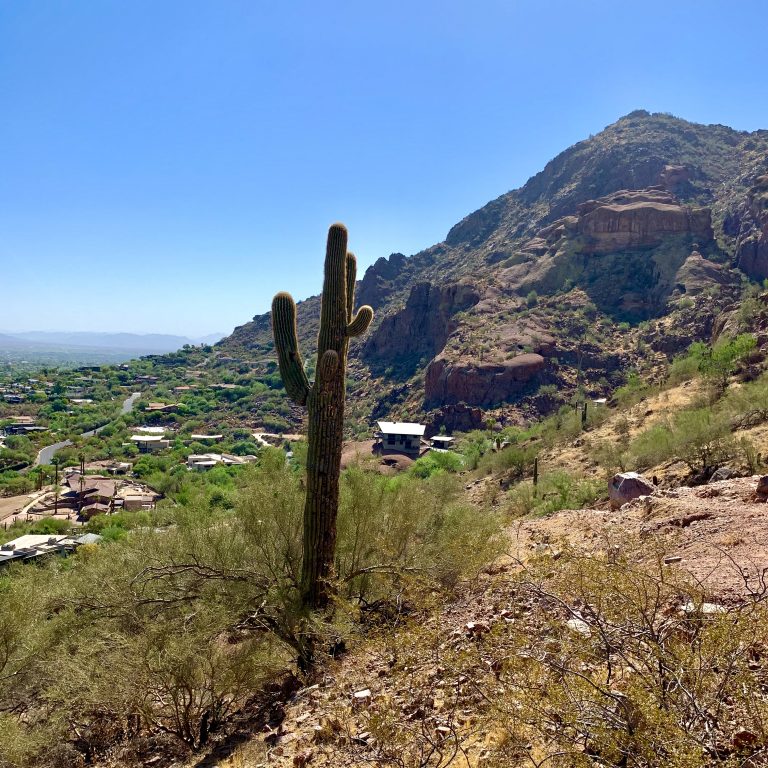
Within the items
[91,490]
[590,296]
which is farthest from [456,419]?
[91,490]

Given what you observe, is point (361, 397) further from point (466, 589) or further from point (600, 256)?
point (466, 589)

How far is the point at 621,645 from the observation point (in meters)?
3.01

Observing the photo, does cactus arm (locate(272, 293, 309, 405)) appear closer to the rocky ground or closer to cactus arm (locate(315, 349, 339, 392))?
cactus arm (locate(315, 349, 339, 392))

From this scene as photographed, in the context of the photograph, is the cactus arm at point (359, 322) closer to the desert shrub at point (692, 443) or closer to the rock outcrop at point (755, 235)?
the desert shrub at point (692, 443)

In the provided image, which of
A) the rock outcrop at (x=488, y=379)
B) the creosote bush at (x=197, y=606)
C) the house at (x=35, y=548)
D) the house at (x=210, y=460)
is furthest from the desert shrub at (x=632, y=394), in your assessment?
the house at (x=210, y=460)

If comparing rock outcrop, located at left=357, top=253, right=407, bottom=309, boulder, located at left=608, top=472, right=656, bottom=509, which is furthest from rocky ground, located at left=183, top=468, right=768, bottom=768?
rock outcrop, located at left=357, top=253, right=407, bottom=309

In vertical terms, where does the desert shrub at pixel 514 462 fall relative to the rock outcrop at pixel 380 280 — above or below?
below

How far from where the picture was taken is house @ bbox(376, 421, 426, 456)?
3641cm

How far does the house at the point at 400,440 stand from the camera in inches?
1433

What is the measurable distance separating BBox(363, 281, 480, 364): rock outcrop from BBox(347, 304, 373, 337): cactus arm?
158 feet

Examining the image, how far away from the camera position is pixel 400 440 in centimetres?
3703

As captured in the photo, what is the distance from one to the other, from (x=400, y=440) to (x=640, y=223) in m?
39.1

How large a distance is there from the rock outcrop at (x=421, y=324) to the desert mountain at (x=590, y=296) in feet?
0.58

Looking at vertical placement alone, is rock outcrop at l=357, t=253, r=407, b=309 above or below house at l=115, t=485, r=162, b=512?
above
